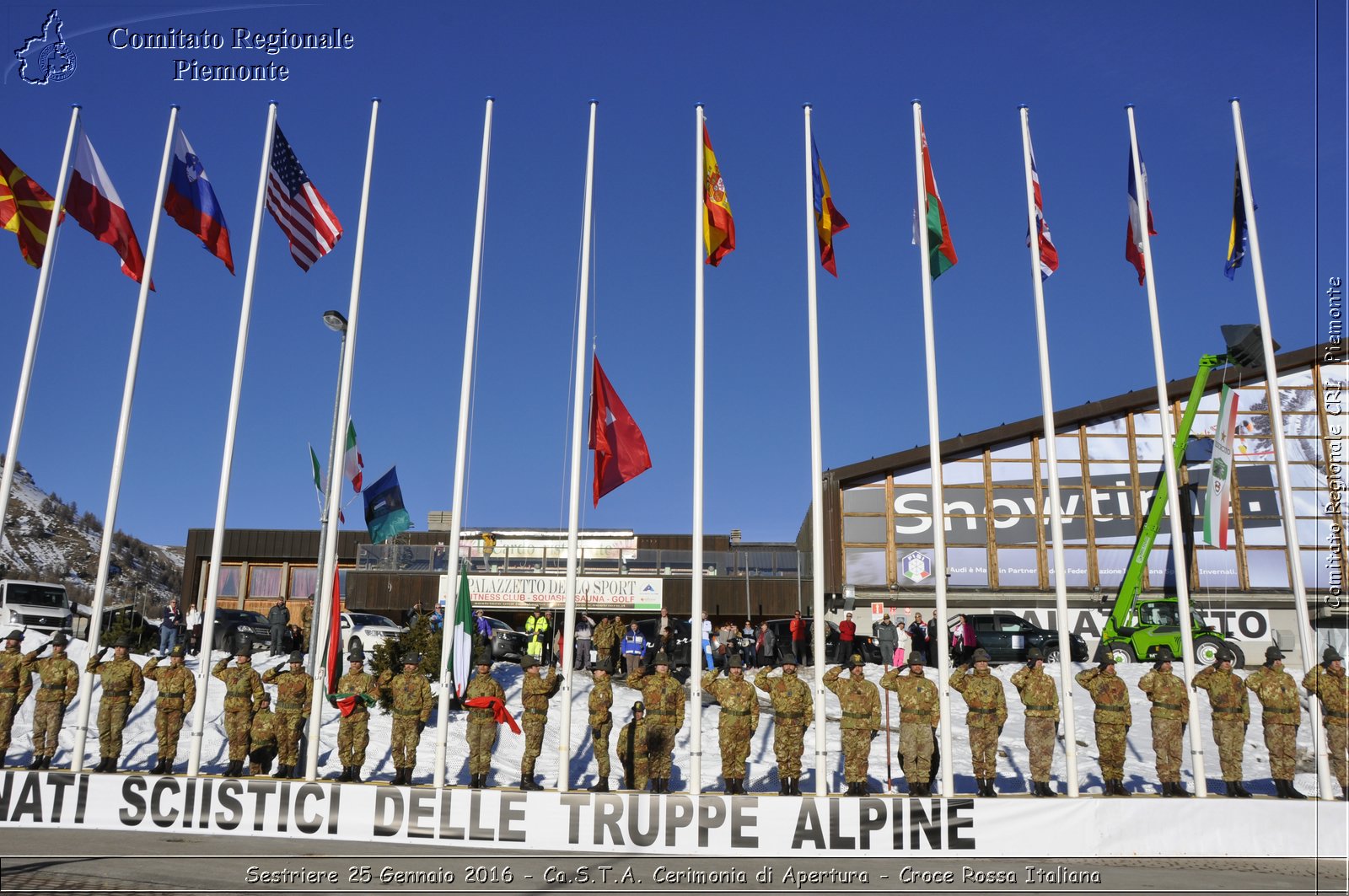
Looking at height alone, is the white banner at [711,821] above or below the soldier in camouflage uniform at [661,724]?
below

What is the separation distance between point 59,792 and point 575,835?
635 cm

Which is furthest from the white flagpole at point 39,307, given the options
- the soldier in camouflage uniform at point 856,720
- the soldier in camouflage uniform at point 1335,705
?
the soldier in camouflage uniform at point 1335,705

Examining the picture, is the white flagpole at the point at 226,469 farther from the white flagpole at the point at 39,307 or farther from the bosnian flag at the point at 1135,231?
the bosnian flag at the point at 1135,231

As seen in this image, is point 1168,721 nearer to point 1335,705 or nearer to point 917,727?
point 1335,705

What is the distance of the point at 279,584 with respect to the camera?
3850cm

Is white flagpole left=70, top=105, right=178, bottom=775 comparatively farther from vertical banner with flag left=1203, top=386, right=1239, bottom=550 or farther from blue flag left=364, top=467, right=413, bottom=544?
vertical banner with flag left=1203, top=386, right=1239, bottom=550

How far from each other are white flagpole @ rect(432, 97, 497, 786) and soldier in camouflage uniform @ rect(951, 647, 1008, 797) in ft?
21.5

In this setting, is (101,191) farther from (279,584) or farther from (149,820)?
(279,584)

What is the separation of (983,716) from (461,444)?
7681 millimetres

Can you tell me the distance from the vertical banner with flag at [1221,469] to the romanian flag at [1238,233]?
2409 millimetres

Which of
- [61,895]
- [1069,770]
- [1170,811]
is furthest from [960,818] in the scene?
[61,895]

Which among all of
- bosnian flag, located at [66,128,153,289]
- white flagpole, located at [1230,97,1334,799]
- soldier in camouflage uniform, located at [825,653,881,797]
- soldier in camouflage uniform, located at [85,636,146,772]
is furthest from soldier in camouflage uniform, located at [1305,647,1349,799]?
bosnian flag, located at [66,128,153,289]

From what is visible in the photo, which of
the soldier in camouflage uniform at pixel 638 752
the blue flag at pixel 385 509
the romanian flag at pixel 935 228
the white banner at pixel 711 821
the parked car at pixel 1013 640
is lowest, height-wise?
the white banner at pixel 711 821

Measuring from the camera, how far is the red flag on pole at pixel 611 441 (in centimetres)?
1372
